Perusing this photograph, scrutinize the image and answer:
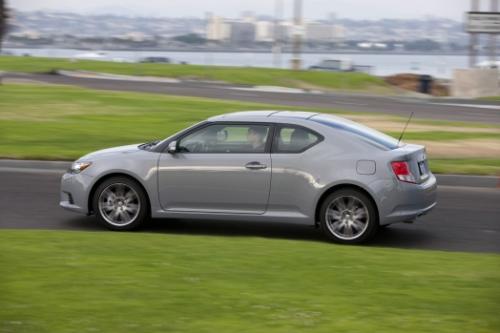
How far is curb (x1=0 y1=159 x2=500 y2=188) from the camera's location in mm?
15508

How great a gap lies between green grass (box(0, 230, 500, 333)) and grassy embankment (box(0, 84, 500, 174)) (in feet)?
26.7

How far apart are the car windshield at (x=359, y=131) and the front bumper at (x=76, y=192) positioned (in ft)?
8.94

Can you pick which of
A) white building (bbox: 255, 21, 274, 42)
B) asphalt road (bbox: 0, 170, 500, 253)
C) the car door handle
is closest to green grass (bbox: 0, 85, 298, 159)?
asphalt road (bbox: 0, 170, 500, 253)

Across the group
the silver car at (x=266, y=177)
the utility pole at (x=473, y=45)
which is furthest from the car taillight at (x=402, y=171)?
the utility pole at (x=473, y=45)

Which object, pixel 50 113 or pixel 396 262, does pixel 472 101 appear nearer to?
pixel 50 113

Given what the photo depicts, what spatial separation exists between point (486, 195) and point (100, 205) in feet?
20.6

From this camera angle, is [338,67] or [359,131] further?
[338,67]

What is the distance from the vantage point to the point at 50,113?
24.4 m

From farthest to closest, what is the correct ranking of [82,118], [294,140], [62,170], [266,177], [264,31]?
[264,31]
[82,118]
[62,170]
[294,140]
[266,177]

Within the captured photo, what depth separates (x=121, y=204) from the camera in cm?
1116

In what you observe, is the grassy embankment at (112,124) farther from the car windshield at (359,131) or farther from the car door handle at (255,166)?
the car door handle at (255,166)

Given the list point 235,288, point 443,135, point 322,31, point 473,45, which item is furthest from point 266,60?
point 235,288

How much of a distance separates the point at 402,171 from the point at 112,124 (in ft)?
41.6

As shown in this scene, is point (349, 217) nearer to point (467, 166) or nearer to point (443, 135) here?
point (467, 166)
